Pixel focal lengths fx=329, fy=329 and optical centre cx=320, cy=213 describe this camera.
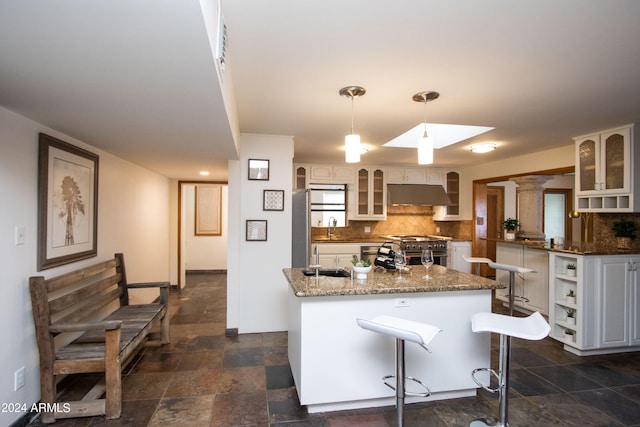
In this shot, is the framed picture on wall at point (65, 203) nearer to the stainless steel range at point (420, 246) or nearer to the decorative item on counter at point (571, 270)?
the stainless steel range at point (420, 246)

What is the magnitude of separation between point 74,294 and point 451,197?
6079 mm

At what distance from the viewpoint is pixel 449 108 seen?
2.93 meters

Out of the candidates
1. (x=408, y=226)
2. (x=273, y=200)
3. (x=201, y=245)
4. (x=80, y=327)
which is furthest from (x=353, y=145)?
(x=201, y=245)

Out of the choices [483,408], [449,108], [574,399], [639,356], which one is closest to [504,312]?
[639,356]

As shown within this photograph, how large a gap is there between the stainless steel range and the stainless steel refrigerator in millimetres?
2340

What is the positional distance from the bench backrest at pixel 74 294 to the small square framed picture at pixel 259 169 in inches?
65.5

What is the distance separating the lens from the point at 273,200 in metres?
3.91

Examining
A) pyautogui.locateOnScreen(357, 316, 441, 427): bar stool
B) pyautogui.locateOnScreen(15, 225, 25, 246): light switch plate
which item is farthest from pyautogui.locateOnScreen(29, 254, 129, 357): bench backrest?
pyautogui.locateOnScreen(357, 316, 441, 427): bar stool

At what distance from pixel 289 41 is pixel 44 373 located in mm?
→ 2660

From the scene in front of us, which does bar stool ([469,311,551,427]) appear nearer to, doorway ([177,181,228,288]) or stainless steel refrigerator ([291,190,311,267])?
stainless steel refrigerator ([291,190,311,267])

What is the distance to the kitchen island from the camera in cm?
230

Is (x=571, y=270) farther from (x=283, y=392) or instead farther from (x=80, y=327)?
(x=80, y=327)

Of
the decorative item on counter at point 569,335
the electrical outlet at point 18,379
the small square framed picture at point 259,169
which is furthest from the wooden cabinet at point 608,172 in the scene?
the electrical outlet at point 18,379

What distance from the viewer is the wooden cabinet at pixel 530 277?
4305 millimetres
